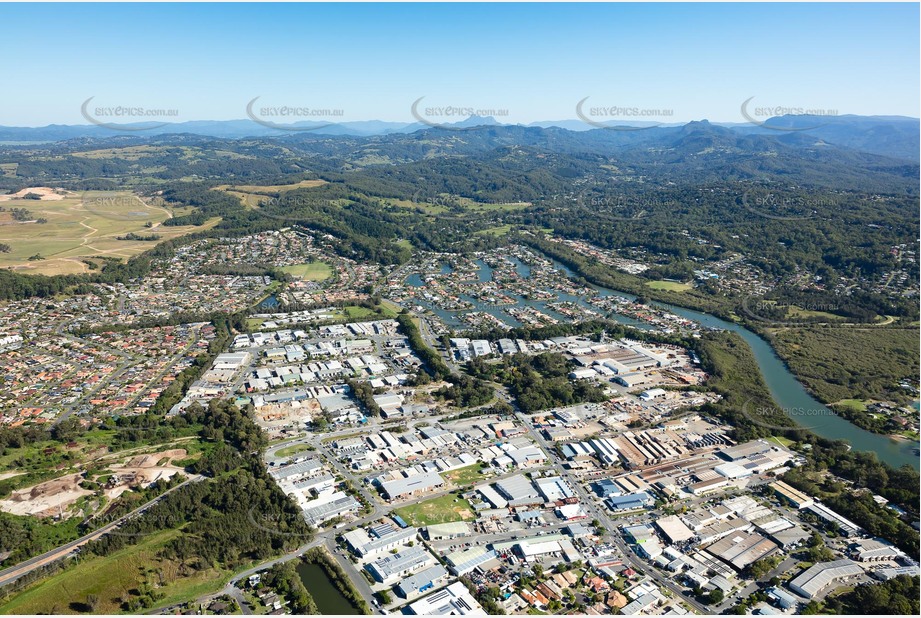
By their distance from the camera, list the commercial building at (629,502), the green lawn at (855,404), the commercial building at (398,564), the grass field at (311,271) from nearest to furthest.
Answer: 1. the commercial building at (398,564)
2. the commercial building at (629,502)
3. the green lawn at (855,404)
4. the grass field at (311,271)

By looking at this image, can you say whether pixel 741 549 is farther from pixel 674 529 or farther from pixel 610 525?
pixel 610 525

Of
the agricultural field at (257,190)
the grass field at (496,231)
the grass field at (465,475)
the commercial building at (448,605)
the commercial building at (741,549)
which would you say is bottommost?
the commercial building at (741,549)

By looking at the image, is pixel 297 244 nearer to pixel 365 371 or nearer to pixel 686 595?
pixel 365 371

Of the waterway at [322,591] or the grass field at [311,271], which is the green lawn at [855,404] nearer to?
the waterway at [322,591]

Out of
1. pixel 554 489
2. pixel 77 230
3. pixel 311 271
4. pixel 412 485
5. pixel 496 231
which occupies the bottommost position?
pixel 554 489

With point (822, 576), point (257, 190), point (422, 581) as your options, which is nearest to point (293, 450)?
point (422, 581)

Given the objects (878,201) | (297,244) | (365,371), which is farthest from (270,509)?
(878,201)

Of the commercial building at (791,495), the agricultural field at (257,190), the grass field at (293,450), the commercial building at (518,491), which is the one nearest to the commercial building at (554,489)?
the commercial building at (518,491)
